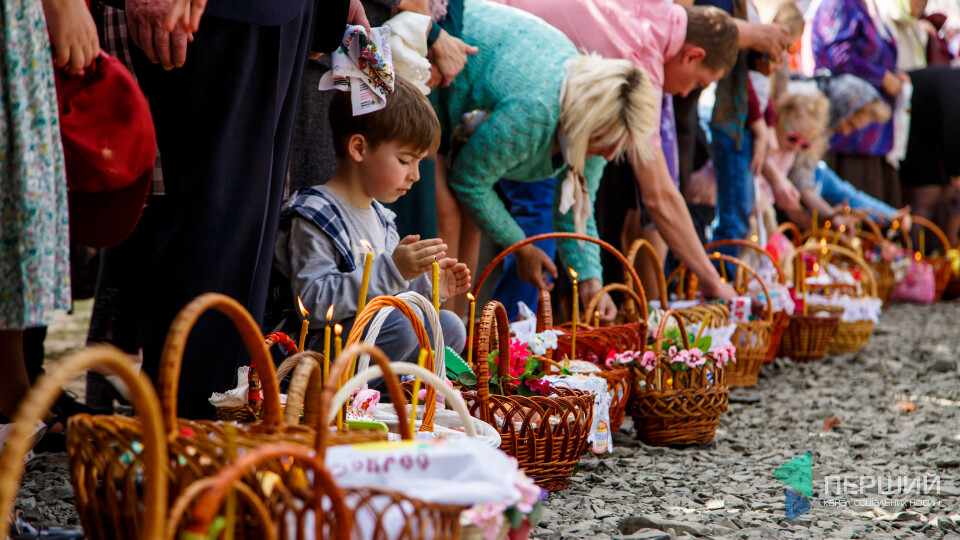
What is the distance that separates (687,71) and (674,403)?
1467 millimetres

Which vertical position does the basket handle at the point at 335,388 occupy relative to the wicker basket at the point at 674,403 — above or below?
above

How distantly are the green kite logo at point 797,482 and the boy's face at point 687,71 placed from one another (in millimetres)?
1525

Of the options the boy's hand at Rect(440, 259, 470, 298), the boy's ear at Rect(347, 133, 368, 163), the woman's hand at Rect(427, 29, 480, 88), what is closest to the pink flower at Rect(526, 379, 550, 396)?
the boy's hand at Rect(440, 259, 470, 298)

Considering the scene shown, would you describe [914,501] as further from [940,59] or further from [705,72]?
[940,59]

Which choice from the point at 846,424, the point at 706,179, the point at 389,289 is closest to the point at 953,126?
the point at 706,179

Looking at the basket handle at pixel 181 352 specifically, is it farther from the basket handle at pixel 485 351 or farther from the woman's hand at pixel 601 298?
the woman's hand at pixel 601 298

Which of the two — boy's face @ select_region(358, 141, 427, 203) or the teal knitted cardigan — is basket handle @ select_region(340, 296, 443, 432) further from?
the teal knitted cardigan

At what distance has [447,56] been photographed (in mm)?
2594

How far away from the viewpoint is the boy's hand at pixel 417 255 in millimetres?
1865

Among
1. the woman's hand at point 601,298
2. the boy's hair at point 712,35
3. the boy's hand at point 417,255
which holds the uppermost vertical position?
the boy's hair at point 712,35

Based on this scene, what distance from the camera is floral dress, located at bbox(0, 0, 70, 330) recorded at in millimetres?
1198

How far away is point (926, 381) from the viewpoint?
11.5 ft

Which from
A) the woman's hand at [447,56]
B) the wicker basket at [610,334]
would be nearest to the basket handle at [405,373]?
the wicker basket at [610,334]

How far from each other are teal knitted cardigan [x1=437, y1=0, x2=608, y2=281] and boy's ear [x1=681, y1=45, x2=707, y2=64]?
55cm
